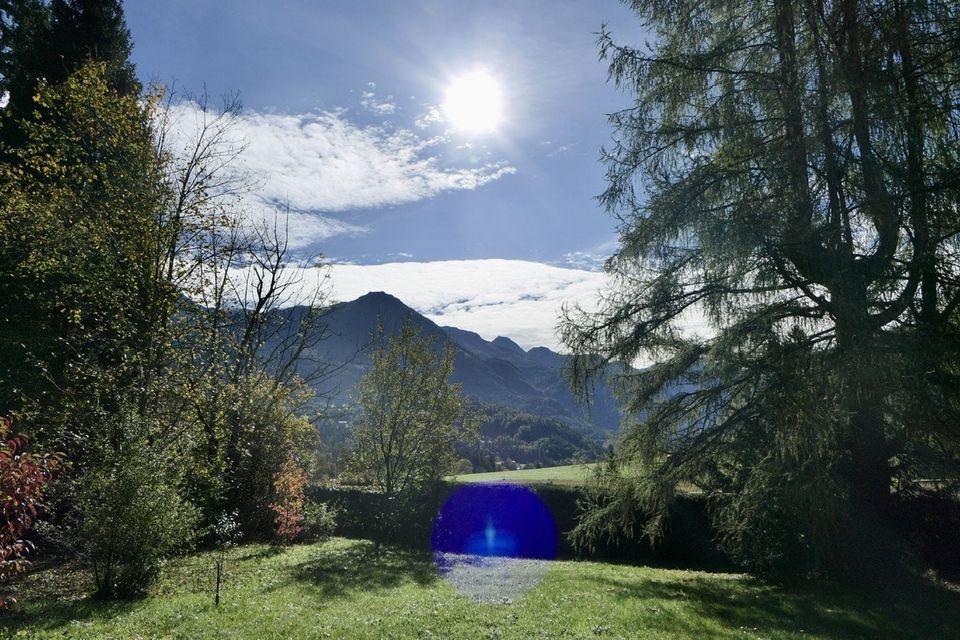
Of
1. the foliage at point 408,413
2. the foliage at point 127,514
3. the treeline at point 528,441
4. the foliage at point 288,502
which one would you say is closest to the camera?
the foliage at point 127,514

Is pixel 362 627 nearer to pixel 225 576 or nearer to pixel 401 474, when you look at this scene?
pixel 225 576

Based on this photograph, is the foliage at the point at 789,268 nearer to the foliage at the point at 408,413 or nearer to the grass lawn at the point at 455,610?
the grass lawn at the point at 455,610

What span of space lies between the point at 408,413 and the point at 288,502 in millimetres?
7161

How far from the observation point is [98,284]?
1573 centimetres

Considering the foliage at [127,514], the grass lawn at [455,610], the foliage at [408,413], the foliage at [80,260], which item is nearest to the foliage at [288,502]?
the foliage at [408,413]

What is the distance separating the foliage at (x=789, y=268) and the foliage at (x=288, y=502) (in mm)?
14291

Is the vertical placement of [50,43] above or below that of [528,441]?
above

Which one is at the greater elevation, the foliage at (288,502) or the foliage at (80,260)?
the foliage at (80,260)

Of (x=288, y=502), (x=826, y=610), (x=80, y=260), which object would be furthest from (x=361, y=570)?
(x=80, y=260)

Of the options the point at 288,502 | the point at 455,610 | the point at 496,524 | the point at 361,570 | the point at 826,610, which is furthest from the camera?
the point at 496,524

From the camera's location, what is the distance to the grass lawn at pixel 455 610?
8.73m

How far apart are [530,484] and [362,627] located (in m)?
22.2

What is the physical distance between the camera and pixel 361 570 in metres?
15.4

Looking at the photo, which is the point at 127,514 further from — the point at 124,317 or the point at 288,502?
the point at 288,502
